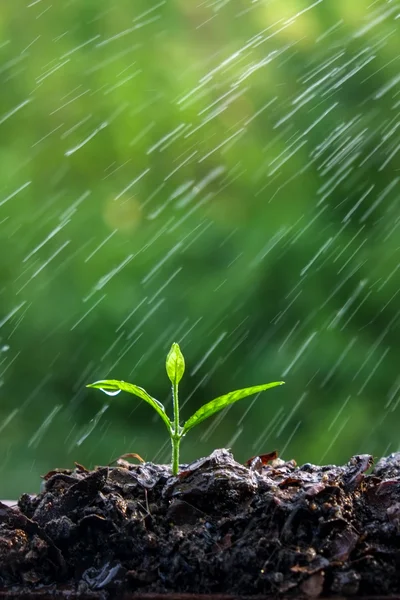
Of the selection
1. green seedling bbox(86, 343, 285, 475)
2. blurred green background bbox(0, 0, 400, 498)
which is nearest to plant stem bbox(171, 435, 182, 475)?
green seedling bbox(86, 343, 285, 475)

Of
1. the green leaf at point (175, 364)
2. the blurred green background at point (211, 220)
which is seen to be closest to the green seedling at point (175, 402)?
the green leaf at point (175, 364)

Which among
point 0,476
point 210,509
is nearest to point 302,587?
point 210,509

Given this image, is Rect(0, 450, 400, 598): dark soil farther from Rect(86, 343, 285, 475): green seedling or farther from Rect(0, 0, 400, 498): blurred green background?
Rect(0, 0, 400, 498): blurred green background

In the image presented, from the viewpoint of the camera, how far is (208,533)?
93 cm

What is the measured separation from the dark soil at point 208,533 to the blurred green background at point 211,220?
1.99 meters

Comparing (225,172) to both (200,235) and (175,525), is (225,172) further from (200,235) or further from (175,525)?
(175,525)

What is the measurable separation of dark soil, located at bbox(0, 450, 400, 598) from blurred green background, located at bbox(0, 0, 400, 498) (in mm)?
1993

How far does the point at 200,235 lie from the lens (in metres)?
3.10

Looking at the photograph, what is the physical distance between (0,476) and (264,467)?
98.8 inches

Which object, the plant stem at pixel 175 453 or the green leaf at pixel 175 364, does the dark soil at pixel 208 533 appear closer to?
the plant stem at pixel 175 453

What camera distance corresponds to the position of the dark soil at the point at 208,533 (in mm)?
853

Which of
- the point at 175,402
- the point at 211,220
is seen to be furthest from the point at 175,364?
the point at 211,220

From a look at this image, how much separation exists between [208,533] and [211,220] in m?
2.26

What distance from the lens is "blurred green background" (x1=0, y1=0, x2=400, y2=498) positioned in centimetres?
308
